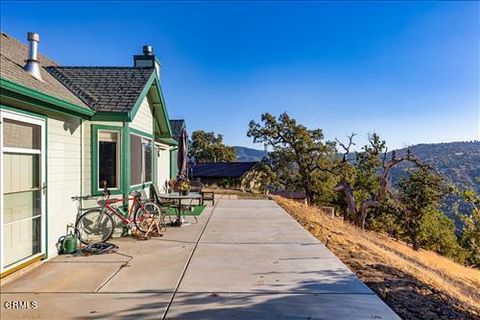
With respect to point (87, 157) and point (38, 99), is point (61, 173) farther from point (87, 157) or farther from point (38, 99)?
point (38, 99)

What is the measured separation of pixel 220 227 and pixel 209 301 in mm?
5136

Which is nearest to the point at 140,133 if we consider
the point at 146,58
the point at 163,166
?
the point at 146,58

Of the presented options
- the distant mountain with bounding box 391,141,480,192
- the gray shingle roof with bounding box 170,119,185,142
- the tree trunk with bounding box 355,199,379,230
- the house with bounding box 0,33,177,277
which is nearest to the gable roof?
the tree trunk with bounding box 355,199,379,230

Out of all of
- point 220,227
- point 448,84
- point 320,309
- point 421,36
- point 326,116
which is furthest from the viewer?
point 326,116

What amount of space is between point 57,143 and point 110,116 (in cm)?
151

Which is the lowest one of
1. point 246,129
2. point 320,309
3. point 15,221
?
point 320,309

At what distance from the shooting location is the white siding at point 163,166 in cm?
1424

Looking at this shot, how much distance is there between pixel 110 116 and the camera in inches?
303

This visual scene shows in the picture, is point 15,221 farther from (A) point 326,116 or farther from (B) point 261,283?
(A) point 326,116

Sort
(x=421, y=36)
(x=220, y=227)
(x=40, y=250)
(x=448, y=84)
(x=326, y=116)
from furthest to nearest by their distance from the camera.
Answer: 1. (x=326, y=116)
2. (x=448, y=84)
3. (x=421, y=36)
4. (x=220, y=227)
5. (x=40, y=250)

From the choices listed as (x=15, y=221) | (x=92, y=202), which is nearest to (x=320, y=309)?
(x=15, y=221)

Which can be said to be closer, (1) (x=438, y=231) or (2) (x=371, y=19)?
(2) (x=371, y=19)

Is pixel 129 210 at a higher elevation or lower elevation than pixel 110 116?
lower

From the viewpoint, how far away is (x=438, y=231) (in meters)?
32.4
